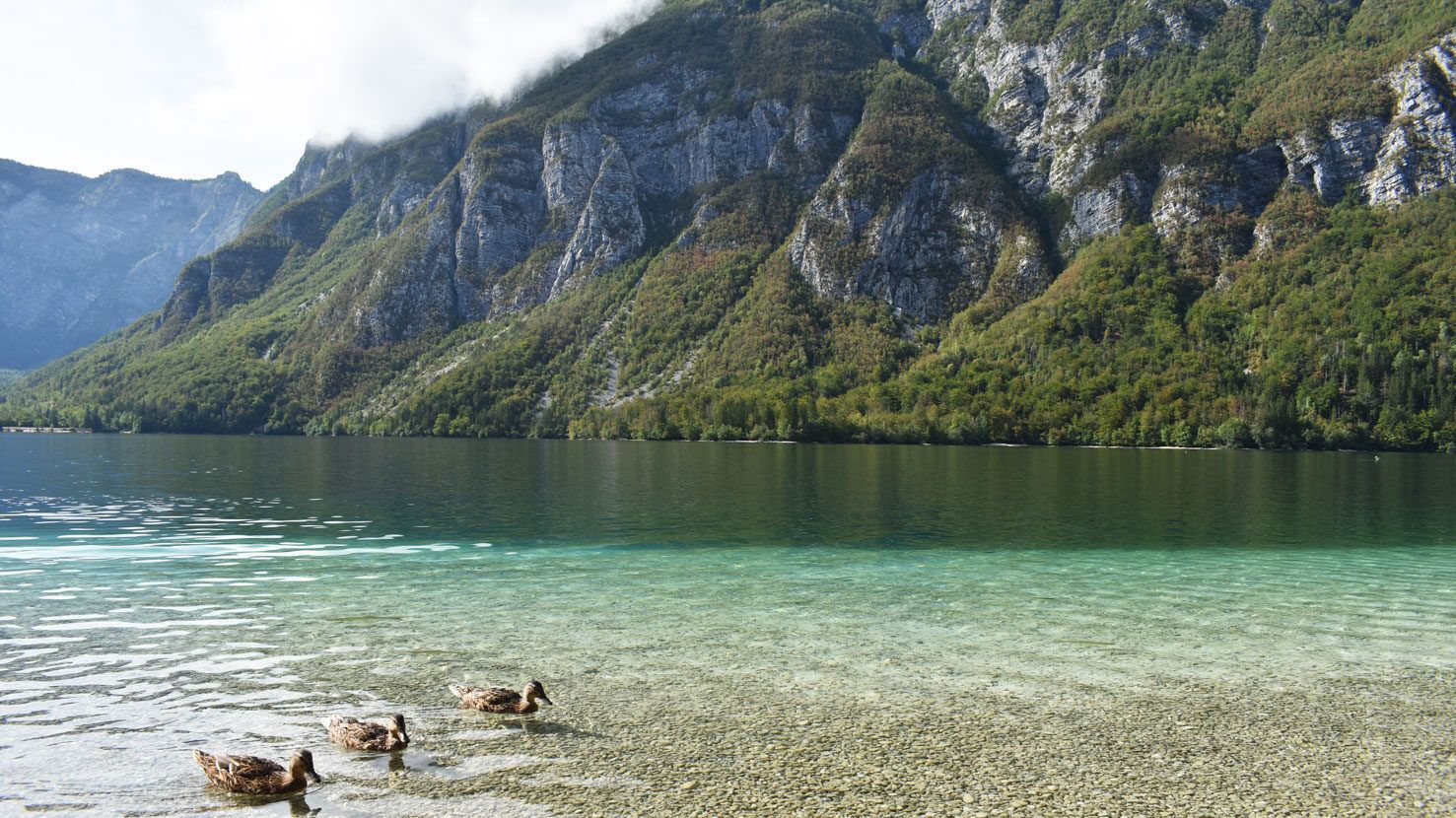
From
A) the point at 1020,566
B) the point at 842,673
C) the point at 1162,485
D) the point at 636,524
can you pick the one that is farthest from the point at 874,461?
the point at 842,673

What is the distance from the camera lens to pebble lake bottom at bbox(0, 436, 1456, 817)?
32.1 ft

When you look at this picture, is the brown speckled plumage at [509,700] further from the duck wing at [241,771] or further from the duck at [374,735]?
the duck wing at [241,771]

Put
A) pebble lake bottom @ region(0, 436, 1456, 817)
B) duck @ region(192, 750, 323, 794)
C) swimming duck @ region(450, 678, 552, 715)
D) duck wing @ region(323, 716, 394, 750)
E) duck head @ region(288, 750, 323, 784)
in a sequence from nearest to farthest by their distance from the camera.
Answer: duck @ region(192, 750, 323, 794) → duck head @ region(288, 750, 323, 784) → pebble lake bottom @ region(0, 436, 1456, 817) → duck wing @ region(323, 716, 394, 750) → swimming duck @ region(450, 678, 552, 715)

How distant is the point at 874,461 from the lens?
9812 cm

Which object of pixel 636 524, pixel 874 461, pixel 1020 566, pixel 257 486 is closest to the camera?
pixel 1020 566

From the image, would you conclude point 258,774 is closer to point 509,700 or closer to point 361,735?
point 361,735

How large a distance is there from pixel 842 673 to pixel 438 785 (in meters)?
7.58

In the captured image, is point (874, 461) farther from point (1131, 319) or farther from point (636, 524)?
point (1131, 319)

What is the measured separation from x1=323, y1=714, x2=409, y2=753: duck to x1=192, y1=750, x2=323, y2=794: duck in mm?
1023

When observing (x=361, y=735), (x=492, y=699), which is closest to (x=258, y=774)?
(x=361, y=735)

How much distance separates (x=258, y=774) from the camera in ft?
31.0

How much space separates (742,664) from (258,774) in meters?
8.31

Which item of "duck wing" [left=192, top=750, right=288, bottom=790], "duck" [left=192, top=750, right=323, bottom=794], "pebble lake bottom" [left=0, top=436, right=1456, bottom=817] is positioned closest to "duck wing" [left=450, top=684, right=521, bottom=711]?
"pebble lake bottom" [left=0, top=436, right=1456, bottom=817]

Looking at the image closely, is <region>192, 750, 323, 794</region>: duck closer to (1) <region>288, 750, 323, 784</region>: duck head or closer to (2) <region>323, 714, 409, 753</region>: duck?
(1) <region>288, 750, 323, 784</region>: duck head
